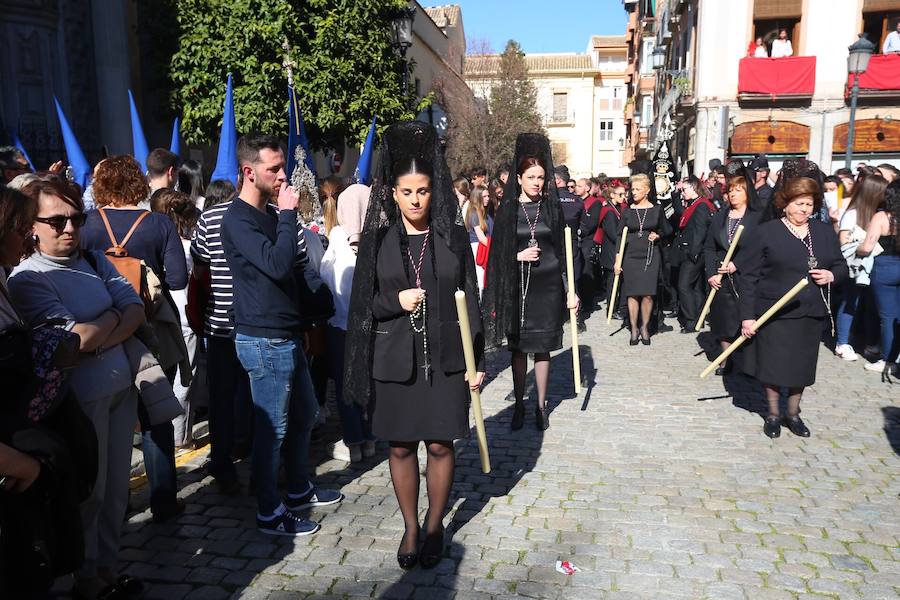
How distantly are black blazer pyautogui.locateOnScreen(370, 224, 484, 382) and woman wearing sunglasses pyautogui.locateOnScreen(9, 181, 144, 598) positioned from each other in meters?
1.13

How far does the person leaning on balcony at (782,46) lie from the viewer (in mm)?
23672

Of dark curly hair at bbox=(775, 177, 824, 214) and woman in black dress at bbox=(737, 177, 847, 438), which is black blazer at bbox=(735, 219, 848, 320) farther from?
dark curly hair at bbox=(775, 177, 824, 214)

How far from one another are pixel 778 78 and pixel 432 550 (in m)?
23.8

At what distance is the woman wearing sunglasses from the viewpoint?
3062 millimetres

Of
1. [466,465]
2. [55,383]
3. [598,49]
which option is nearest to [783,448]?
[466,465]

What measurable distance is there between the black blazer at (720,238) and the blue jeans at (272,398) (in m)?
4.59

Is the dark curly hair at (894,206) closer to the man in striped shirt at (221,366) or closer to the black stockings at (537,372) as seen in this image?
the black stockings at (537,372)

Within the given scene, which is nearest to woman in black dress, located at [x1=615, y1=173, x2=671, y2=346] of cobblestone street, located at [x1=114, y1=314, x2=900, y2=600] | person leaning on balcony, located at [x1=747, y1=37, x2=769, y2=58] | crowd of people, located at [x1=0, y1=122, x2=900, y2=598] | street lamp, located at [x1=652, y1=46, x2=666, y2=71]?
crowd of people, located at [x1=0, y1=122, x2=900, y2=598]

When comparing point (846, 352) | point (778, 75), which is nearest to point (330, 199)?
point (846, 352)

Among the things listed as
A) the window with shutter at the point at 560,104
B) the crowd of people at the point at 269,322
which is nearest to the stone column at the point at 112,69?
the crowd of people at the point at 269,322

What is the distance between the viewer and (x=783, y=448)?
5684 mm

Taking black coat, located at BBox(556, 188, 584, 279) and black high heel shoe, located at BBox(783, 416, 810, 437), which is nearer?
black high heel shoe, located at BBox(783, 416, 810, 437)

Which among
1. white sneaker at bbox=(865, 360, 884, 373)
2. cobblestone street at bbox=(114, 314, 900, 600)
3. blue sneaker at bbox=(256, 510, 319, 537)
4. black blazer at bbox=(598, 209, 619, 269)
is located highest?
black blazer at bbox=(598, 209, 619, 269)

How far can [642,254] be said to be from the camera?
959 cm
